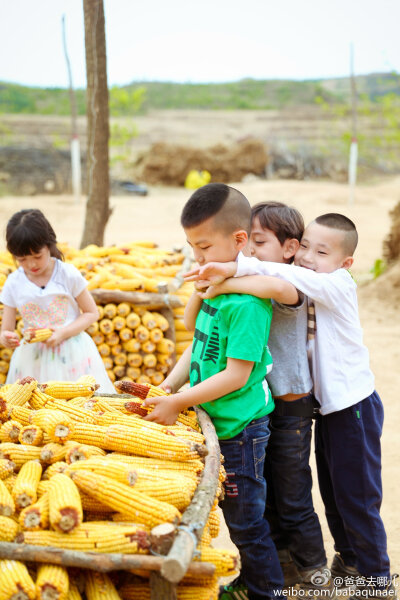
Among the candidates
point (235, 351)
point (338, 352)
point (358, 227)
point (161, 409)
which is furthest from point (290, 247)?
point (358, 227)

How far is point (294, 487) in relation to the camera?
275 centimetres

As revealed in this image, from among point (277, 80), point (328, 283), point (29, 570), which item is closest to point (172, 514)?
point (29, 570)

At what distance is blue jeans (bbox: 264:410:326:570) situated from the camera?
271 cm

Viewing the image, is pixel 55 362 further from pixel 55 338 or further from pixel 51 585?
pixel 51 585

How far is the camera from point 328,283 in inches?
99.2

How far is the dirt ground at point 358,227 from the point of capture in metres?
4.46

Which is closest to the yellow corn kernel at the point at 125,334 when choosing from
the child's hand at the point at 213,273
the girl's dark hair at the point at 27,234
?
the girl's dark hair at the point at 27,234

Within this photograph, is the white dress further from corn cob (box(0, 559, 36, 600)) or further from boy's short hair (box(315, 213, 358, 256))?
corn cob (box(0, 559, 36, 600))

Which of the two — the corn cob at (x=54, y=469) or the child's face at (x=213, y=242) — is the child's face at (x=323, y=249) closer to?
the child's face at (x=213, y=242)

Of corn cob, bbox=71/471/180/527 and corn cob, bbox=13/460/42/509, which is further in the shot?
corn cob, bbox=13/460/42/509

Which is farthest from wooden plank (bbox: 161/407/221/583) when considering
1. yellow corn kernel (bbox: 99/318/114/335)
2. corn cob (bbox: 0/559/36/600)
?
yellow corn kernel (bbox: 99/318/114/335)

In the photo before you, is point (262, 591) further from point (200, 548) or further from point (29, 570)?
point (29, 570)

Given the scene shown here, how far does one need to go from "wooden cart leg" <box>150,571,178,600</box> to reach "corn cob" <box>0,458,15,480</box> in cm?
67

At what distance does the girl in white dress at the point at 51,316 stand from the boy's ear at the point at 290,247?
171 cm
